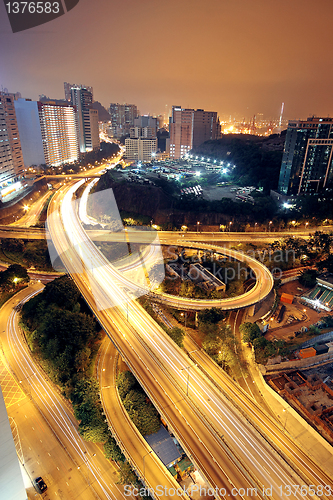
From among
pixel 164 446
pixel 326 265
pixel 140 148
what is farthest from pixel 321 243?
pixel 140 148

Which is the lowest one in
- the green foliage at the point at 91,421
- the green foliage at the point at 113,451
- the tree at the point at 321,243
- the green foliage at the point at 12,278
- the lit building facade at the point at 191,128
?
the green foliage at the point at 113,451

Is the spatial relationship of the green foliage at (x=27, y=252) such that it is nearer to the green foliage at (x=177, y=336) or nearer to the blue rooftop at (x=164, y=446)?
the green foliage at (x=177, y=336)

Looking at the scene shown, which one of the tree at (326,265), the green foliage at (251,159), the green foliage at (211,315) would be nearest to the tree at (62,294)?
the green foliage at (211,315)

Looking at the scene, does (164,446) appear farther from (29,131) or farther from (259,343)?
(29,131)

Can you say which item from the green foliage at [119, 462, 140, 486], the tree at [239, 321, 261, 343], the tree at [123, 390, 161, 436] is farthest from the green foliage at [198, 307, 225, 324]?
the green foliage at [119, 462, 140, 486]

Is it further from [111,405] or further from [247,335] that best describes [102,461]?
[247,335]

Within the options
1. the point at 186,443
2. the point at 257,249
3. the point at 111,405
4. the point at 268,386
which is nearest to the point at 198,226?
the point at 257,249
